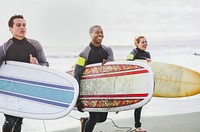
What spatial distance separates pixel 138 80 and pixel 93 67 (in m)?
0.36

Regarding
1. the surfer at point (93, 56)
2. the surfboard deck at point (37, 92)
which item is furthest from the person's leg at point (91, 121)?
the surfboard deck at point (37, 92)

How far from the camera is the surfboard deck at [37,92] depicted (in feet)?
6.34

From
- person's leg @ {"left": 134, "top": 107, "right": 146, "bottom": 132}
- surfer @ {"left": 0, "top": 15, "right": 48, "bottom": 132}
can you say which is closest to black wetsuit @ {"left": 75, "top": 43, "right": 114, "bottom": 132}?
surfer @ {"left": 0, "top": 15, "right": 48, "bottom": 132}

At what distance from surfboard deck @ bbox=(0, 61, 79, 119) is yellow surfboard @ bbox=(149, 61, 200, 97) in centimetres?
92

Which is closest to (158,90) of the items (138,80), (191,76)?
(191,76)

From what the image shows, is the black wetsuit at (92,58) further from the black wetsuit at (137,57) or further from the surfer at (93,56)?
the black wetsuit at (137,57)

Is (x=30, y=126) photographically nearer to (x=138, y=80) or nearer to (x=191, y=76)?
(x=138, y=80)

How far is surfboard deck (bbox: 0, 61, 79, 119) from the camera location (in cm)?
193

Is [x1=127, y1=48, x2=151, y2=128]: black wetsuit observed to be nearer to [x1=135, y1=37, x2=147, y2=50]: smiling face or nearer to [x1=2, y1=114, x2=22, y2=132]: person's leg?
[x1=135, y1=37, x2=147, y2=50]: smiling face

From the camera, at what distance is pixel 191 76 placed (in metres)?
2.58

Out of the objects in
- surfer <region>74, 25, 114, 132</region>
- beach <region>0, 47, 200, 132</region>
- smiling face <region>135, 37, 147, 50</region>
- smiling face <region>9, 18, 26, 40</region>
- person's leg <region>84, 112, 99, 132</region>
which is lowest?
beach <region>0, 47, 200, 132</region>

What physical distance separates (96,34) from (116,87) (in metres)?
0.42

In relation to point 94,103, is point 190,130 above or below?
below

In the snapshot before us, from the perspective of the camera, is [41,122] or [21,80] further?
[41,122]
